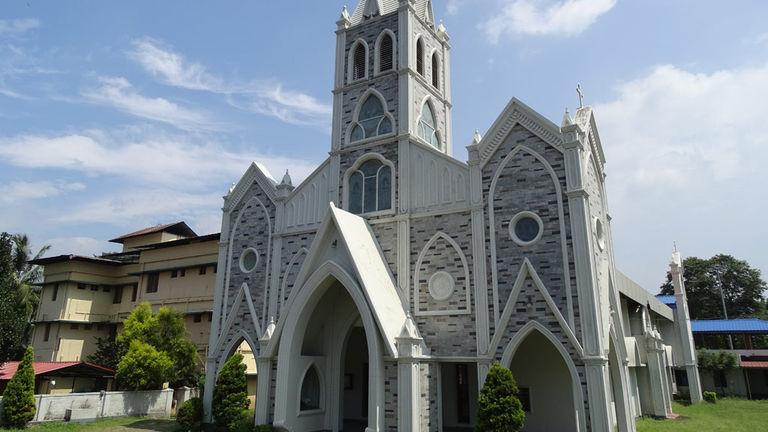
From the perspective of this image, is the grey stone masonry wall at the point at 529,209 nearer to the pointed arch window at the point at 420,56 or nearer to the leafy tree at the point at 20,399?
the pointed arch window at the point at 420,56

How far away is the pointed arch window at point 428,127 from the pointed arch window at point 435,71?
1774 mm

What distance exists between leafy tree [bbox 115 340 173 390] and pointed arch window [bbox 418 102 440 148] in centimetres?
1602

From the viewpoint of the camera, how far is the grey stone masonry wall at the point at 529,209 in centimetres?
1680

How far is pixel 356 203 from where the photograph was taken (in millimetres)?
21766

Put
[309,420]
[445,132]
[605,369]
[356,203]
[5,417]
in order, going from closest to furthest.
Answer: [605,369]
[309,420]
[5,417]
[356,203]
[445,132]

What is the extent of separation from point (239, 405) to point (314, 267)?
5.52 m

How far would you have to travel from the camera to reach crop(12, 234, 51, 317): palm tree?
34.8m

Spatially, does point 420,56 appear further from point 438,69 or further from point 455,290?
point 455,290

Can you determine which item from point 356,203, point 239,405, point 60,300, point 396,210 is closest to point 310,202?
point 356,203

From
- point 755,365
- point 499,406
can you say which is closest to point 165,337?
point 499,406

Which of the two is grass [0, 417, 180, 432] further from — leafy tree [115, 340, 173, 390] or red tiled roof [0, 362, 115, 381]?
red tiled roof [0, 362, 115, 381]

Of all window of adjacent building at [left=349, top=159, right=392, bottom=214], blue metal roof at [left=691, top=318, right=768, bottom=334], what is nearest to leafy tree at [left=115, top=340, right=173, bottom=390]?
window of adjacent building at [left=349, top=159, right=392, bottom=214]

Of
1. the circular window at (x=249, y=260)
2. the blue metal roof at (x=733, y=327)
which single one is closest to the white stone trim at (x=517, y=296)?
the circular window at (x=249, y=260)

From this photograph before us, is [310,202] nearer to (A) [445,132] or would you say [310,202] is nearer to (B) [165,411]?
(A) [445,132]
